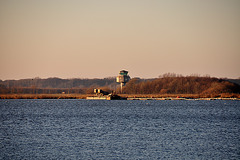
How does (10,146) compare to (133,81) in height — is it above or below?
below

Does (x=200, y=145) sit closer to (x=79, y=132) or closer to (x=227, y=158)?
(x=227, y=158)

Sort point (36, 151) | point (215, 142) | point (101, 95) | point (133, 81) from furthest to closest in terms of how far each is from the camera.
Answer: point (133, 81) < point (101, 95) < point (215, 142) < point (36, 151)

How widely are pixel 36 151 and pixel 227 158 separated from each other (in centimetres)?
1477

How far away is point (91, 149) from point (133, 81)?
545ft

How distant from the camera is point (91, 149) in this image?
31109 mm

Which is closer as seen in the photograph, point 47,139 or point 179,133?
point 47,139

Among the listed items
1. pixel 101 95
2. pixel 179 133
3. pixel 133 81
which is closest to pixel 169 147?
pixel 179 133

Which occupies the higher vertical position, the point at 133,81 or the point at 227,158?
the point at 133,81

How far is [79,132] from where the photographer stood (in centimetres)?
4259

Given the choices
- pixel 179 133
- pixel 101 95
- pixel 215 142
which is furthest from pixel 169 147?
pixel 101 95

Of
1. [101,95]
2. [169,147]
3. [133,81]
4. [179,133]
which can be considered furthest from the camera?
[133,81]

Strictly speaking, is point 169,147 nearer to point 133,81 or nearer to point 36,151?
point 36,151

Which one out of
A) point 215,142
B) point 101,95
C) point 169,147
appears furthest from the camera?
point 101,95

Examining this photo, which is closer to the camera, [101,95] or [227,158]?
[227,158]
